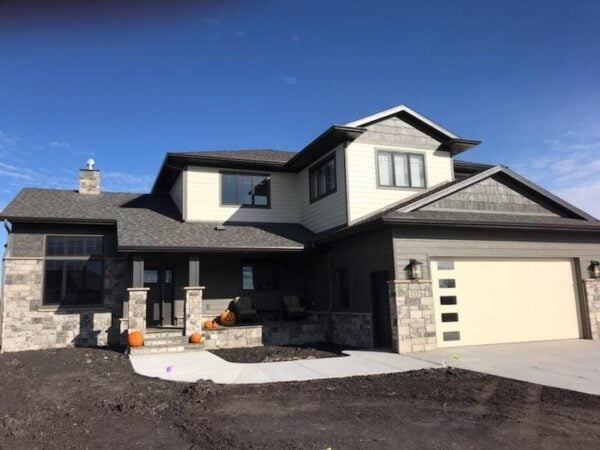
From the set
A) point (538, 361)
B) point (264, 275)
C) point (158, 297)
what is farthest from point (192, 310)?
point (538, 361)

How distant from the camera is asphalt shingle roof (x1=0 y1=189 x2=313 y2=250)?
14109 millimetres

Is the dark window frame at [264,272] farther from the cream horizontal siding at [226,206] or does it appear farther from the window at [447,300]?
the window at [447,300]

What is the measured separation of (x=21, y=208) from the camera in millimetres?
15078

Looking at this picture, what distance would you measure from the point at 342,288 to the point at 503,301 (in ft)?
14.8

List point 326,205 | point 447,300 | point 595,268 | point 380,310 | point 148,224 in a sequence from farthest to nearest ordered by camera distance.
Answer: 1. point 326,205
2. point 148,224
3. point 595,268
4. point 380,310
5. point 447,300

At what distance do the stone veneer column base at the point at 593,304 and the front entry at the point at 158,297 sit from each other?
41.7 ft

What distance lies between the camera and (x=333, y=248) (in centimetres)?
1502

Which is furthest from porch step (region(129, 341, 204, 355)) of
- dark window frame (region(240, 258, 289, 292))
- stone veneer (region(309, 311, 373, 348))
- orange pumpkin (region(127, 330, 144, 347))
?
stone veneer (region(309, 311, 373, 348))

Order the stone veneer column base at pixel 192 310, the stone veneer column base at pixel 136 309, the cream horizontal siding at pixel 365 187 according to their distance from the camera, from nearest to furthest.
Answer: the stone veneer column base at pixel 136 309 → the stone veneer column base at pixel 192 310 → the cream horizontal siding at pixel 365 187

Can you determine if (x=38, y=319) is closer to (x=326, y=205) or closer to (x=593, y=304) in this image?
(x=326, y=205)

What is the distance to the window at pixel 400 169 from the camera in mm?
14742

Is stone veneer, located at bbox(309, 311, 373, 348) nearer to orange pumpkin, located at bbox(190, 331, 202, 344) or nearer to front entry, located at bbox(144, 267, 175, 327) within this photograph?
orange pumpkin, located at bbox(190, 331, 202, 344)

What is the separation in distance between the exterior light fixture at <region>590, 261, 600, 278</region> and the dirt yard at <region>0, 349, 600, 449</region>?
7660 mm

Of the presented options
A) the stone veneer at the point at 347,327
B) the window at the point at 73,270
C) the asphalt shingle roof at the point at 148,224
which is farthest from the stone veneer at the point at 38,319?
the stone veneer at the point at 347,327
